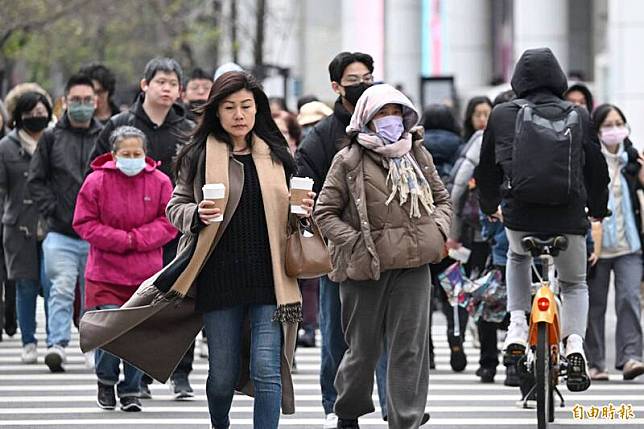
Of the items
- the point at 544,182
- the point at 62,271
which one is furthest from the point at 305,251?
the point at 62,271

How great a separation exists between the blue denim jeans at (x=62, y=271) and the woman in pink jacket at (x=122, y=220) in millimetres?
2083

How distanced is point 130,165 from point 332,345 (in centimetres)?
182

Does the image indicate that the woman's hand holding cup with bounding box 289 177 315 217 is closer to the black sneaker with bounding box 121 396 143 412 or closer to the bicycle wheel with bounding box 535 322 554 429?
the bicycle wheel with bounding box 535 322 554 429

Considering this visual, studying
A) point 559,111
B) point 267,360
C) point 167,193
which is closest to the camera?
point 267,360

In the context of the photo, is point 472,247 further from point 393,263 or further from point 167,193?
point 393,263

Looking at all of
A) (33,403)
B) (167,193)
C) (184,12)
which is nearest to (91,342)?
(167,193)

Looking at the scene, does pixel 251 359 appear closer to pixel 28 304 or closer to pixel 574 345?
pixel 574 345

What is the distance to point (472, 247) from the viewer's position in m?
13.4

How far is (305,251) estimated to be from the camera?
8.55 meters

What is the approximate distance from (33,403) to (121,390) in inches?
36.7

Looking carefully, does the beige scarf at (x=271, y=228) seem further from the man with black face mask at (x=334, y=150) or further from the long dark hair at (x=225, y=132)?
the man with black face mask at (x=334, y=150)

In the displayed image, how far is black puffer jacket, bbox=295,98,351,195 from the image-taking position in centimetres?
1021

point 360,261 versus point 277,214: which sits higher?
point 277,214

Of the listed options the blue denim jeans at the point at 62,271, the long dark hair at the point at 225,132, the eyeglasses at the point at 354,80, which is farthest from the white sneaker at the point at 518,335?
the blue denim jeans at the point at 62,271
